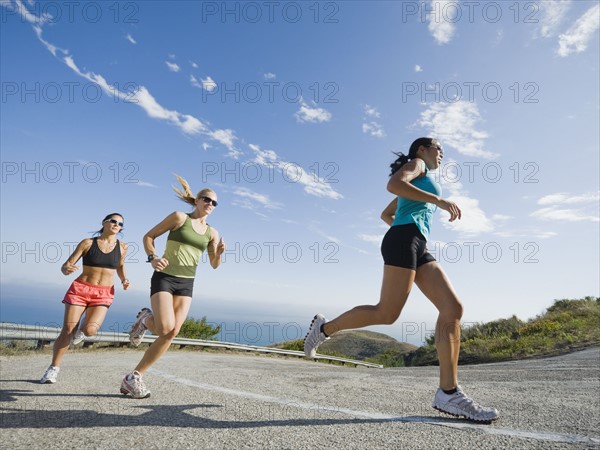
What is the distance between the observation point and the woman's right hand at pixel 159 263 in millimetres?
3975

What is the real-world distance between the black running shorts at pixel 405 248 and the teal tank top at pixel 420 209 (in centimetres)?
6

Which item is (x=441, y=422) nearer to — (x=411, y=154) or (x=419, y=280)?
(x=419, y=280)

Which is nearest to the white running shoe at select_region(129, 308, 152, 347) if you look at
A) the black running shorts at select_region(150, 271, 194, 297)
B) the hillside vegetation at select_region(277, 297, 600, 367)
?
the black running shorts at select_region(150, 271, 194, 297)

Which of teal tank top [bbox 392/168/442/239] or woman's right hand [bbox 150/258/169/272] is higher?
teal tank top [bbox 392/168/442/239]

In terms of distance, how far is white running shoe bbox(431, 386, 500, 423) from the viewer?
9.55 feet

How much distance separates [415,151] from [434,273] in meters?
1.25

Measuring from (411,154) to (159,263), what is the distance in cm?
280

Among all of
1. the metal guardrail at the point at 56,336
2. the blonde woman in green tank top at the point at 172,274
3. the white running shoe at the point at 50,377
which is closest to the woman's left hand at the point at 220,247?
the blonde woman in green tank top at the point at 172,274

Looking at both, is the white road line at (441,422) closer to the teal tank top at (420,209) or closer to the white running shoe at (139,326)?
the white running shoe at (139,326)

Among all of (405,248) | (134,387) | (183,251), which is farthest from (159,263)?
(405,248)

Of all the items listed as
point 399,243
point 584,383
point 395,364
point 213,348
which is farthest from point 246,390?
point 395,364

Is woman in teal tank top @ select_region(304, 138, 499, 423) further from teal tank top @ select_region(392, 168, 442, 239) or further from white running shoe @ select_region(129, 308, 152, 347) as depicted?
white running shoe @ select_region(129, 308, 152, 347)

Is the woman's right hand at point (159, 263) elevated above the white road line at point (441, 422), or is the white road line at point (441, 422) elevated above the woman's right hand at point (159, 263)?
the woman's right hand at point (159, 263)

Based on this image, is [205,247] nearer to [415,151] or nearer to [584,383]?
[415,151]
